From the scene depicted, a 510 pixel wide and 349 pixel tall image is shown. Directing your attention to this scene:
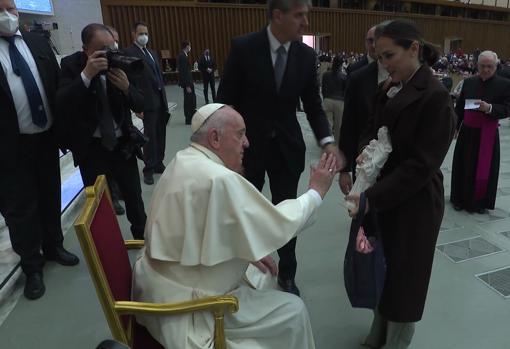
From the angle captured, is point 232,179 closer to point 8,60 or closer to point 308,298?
point 308,298

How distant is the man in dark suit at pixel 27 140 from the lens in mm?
1968

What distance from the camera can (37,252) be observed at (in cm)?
224

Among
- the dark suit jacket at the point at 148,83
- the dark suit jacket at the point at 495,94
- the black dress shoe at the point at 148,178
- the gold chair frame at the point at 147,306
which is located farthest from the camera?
the black dress shoe at the point at 148,178

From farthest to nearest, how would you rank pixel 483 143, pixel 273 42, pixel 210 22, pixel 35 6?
pixel 210 22 → pixel 35 6 → pixel 483 143 → pixel 273 42

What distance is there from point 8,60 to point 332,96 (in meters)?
4.09

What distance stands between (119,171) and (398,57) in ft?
5.81

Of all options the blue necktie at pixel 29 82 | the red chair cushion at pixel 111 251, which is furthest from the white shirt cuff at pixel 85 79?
the red chair cushion at pixel 111 251

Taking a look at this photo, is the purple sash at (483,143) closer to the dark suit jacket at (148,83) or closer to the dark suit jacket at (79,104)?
the dark suit jacket at (79,104)

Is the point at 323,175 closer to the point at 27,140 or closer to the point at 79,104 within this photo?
the point at 79,104

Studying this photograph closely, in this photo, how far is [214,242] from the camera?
112cm

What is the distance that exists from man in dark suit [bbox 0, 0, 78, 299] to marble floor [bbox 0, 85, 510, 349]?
207 millimetres

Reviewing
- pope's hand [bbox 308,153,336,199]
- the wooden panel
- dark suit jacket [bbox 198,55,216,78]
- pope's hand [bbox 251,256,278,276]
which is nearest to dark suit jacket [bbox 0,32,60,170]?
pope's hand [bbox 251,256,278,276]

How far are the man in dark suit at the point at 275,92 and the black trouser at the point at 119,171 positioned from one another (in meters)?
0.84

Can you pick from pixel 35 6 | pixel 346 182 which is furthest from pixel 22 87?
pixel 35 6
